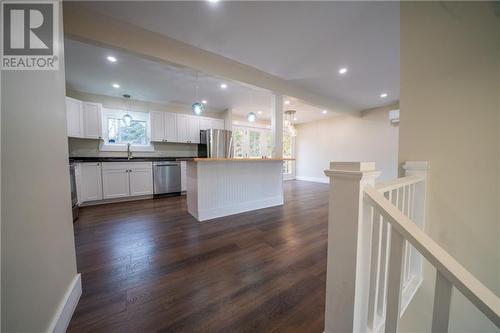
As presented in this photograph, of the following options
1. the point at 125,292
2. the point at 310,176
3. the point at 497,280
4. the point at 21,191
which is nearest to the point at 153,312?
the point at 125,292

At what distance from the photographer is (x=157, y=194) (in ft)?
14.4

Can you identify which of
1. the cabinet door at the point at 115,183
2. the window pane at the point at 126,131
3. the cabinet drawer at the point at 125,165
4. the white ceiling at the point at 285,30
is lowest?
the cabinet door at the point at 115,183

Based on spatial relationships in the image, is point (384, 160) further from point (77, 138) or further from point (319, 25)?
point (77, 138)

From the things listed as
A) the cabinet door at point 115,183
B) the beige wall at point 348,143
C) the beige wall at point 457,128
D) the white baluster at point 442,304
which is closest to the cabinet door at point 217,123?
Answer: the cabinet door at point 115,183

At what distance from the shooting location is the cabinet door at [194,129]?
16.8 ft

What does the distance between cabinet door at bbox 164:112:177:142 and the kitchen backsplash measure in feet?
1.27

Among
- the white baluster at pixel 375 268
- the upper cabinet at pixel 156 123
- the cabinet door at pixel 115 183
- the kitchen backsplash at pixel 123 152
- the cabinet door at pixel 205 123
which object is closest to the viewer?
the white baluster at pixel 375 268

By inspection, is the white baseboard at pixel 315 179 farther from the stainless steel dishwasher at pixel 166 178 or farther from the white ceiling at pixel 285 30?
the stainless steel dishwasher at pixel 166 178

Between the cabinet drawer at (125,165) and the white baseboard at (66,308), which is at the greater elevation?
the cabinet drawer at (125,165)

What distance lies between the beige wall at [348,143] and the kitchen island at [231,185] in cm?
296

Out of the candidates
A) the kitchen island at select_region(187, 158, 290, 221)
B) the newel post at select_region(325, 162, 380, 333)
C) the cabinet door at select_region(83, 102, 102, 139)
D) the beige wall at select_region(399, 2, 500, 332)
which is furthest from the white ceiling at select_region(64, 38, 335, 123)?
the newel post at select_region(325, 162, 380, 333)

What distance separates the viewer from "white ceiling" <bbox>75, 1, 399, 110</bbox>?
6.09ft

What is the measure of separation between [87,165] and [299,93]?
15.5 feet

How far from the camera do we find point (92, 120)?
154 inches
